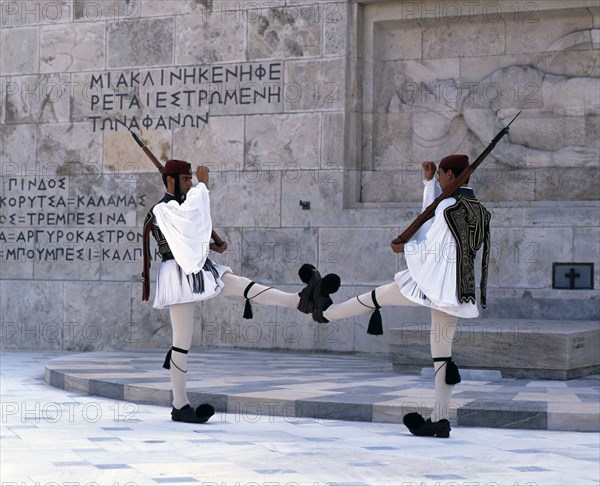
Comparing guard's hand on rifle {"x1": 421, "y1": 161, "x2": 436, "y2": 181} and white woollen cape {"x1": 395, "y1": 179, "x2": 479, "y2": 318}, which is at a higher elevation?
guard's hand on rifle {"x1": 421, "y1": 161, "x2": 436, "y2": 181}

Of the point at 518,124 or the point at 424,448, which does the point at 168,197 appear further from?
the point at 518,124

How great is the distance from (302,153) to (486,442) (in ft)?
20.2

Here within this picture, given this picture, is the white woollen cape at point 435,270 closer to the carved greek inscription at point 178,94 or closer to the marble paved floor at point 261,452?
the marble paved floor at point 261,452

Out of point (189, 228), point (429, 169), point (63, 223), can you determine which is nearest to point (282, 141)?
point (63, 223)

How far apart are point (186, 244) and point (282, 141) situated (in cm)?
539

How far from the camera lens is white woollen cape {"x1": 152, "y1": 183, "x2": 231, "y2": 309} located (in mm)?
7902

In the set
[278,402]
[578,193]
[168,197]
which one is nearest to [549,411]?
[278,402]

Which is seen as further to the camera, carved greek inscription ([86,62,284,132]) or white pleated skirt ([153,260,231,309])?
carved greek inscription ([86,62,284,132])

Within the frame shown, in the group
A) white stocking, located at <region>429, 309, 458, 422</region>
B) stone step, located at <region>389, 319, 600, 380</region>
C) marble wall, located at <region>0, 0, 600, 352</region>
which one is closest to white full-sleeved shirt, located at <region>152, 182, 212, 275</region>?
white stocking, located at <region>429, 309, 458, 422</region>

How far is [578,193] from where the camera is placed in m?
12.4

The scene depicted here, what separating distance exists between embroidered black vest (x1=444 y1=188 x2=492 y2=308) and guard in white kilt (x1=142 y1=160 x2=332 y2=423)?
3.71 ft

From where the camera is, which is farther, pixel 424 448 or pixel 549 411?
pixel 549 411

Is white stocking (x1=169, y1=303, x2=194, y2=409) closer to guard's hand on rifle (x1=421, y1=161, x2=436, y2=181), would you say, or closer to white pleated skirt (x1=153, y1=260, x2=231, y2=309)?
white pleated skirt (x1=153, y1=260, x2=231, y2=309)

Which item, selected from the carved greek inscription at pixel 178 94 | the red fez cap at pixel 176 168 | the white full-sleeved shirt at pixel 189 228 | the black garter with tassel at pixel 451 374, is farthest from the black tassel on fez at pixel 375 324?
the carved greek inscription at pixel 178 94
